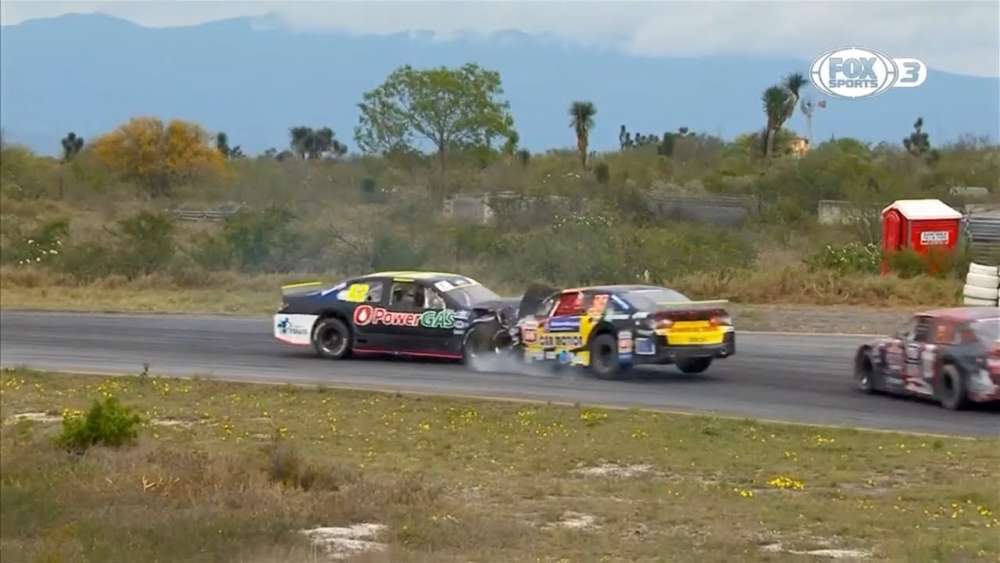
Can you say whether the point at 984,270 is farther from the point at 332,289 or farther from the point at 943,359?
the point at 332,289

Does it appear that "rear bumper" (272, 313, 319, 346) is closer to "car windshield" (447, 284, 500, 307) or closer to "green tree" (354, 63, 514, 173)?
"car windshield" (447, 284, 500, 307)

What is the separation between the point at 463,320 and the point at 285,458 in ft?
32.7

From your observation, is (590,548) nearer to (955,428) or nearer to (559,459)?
(559,459)

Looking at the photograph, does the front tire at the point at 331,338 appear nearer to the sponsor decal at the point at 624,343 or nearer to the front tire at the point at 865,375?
the sponsor decal at the point at 624,343

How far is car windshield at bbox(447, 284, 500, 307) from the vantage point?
2295cm

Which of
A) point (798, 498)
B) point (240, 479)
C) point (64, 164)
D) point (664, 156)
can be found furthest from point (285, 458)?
point (64, 164)

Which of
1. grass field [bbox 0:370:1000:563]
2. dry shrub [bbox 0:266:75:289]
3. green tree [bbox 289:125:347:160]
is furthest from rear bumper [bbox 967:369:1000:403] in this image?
green tree [bbox 289:125:347:160]

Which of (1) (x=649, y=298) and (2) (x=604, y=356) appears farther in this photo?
(2) (x=604, y=356)

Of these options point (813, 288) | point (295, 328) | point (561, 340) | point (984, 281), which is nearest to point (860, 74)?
point (561, 340)

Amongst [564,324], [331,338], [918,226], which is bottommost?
[331,338]

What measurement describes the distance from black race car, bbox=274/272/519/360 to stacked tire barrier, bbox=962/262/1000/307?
726 centimetres

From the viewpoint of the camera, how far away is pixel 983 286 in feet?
78.8

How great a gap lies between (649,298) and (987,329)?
17.2ft

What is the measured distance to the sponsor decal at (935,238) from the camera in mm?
28641
